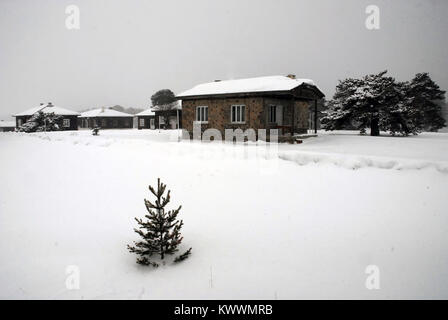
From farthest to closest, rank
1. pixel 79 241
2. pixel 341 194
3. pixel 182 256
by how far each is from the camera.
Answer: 1. pixel 341 194
2. pixel 79 241
3. pixel 182 256

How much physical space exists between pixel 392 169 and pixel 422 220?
125 inches

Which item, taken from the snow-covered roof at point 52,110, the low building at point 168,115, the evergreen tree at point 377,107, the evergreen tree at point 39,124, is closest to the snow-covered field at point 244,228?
the evergreen tree at point 377,107

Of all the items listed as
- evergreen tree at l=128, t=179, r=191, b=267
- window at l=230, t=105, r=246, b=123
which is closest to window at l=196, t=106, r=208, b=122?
window at l=230, t=105, r=246, b=123

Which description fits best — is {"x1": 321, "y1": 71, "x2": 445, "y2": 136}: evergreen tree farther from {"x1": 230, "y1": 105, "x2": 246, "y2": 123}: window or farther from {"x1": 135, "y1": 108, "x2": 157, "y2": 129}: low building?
{"x1": 135, "y1": 108, "x2": 157, "y2": 129}: low building

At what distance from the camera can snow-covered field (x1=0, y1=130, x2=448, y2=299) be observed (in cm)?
548

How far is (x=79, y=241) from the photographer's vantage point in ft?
22.9

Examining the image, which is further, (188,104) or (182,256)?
(188,104)

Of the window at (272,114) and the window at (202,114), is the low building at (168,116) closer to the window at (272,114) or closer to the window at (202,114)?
the window at (202,114)

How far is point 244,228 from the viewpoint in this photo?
7.32 meters

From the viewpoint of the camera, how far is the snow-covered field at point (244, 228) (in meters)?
5.48

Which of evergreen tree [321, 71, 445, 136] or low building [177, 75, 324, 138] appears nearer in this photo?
low building [177, 75, 324, 138]

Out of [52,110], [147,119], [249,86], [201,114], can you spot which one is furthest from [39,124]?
[249,86]
